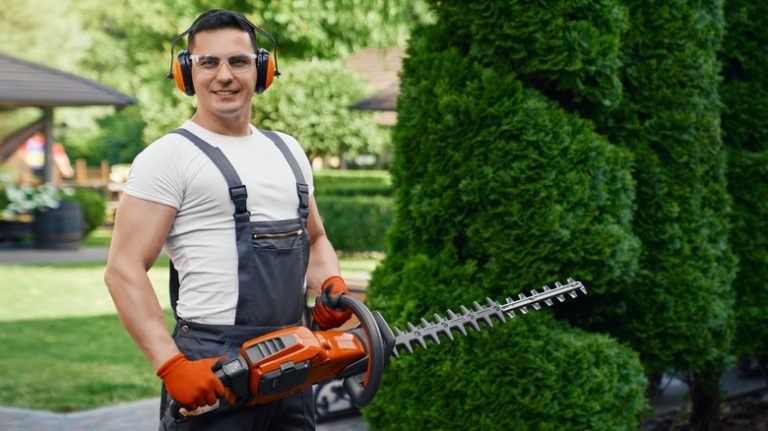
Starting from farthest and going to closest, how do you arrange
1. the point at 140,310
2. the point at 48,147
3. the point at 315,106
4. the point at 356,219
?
the point at 315,106 → the point at 48,147 → the point at 356,219 → the point at 140,310

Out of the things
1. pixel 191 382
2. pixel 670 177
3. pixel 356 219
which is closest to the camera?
pixel 191 382

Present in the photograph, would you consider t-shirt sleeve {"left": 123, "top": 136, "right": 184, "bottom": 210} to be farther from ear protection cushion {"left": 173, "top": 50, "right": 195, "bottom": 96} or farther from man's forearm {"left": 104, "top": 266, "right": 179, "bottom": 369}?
ear protection cushion {"left": 173, "top": 50, "right": 195, "bottom": 96}

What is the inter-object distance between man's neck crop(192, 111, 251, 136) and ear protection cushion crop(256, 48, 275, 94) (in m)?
0.16

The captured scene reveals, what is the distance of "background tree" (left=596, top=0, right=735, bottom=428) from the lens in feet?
17.5

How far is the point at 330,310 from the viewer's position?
10.4 feet

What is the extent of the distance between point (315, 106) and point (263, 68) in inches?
793

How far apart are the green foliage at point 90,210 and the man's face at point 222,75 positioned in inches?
727

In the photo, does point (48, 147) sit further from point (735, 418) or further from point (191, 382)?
point (191, 382)

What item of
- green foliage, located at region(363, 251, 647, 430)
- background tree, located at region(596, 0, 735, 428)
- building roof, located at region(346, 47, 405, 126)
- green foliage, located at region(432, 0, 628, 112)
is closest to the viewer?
green foliage, located at region(363, 251, 647, 430)

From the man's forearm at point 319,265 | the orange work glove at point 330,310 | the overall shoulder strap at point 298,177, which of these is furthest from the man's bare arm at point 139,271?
the man's forearm at point 319,265

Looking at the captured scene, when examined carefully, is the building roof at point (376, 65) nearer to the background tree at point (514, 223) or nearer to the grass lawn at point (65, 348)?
the grass lawn at point (65, 348)

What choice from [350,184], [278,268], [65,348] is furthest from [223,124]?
[350,184]

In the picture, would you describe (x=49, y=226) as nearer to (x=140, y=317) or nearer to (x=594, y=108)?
(x=594, y=108)

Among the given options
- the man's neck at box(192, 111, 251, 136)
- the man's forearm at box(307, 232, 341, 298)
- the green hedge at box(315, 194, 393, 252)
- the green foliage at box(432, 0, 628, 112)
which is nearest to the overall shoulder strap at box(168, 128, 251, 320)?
the man's neck at box(192, 111, 251, 136)
